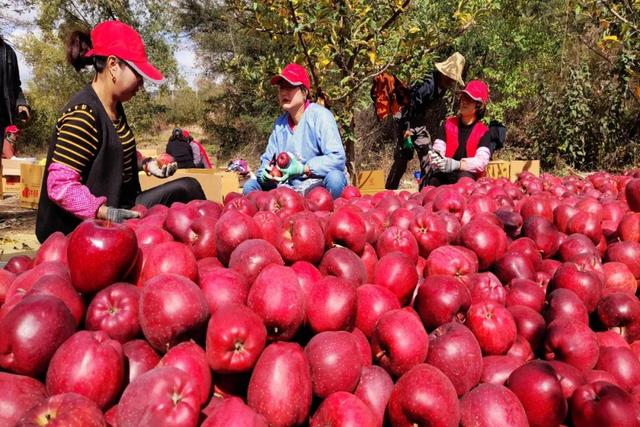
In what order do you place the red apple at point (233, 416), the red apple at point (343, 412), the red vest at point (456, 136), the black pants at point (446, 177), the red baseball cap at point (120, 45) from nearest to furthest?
the red apple at point (233, 416) → the red apple at point (343, 412) → the red baseball cap at point (120, 45) → the black pants at point (446, 177) → the red vest at point (456, 136)

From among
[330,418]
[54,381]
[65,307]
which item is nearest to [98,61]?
[65,307]

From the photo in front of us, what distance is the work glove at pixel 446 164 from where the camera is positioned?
611 cm

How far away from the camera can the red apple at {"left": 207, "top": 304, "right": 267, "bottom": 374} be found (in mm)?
1470

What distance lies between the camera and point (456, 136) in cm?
663

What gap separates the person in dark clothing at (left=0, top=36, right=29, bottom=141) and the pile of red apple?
5.73m

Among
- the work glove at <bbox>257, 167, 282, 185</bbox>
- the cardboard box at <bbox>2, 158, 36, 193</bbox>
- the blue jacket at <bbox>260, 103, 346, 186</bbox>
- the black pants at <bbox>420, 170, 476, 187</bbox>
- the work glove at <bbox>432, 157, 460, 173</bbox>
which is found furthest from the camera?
the cardboard box at <bbox>2, 158, 36, 193</bbox>

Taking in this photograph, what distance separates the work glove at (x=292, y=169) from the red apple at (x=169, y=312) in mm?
3419

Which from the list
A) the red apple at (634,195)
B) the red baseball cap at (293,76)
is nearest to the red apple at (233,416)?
the red apple at (634,195)

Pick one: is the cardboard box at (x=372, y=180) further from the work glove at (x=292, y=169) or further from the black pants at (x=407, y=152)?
the work glove at (x=292, y=169)

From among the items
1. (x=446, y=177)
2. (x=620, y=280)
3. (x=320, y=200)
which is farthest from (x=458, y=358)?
(x=446, y=177)

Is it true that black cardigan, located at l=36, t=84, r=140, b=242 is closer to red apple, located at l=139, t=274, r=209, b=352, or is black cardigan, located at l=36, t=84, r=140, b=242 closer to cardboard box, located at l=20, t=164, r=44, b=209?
red apple, located at l=139, t=274, r=209, b=352

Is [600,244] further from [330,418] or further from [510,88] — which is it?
[510,88]

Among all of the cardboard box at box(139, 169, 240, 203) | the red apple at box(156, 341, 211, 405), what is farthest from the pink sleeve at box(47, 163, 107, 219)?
the cardboard box at box(139, 169, 240, 203)

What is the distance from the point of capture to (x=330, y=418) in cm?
145
